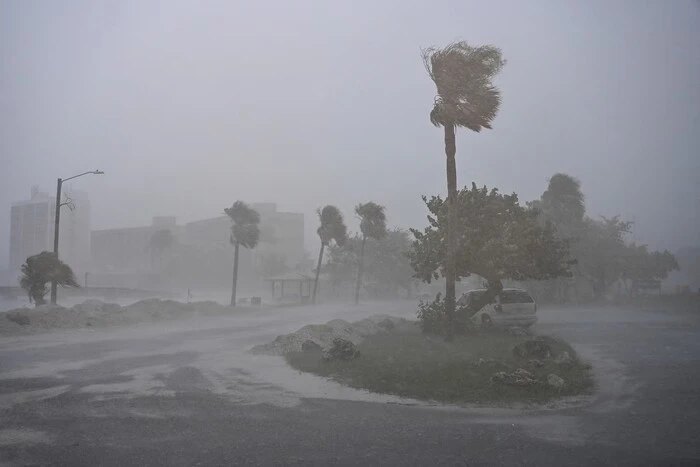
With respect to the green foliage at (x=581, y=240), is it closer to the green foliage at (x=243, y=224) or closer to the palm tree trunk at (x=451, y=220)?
the green foliage at (x=243, y=224)

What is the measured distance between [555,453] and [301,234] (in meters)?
131

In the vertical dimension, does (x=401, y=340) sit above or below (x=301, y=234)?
below

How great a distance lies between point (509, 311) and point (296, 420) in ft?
46.7

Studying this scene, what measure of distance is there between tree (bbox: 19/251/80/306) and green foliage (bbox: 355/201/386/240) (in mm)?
30626

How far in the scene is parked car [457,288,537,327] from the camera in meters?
21.2

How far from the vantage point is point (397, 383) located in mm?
11336

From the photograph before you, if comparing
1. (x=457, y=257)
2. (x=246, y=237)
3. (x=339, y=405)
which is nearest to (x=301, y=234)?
(x=246, y=237)

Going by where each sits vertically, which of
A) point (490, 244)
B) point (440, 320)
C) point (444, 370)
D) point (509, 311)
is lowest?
point (444, 370)

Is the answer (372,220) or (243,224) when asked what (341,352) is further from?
(372,220)

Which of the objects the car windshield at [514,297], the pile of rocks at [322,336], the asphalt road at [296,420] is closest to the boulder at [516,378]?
the asphalt road at [296,420]

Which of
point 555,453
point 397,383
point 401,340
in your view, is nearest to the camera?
point 555,453

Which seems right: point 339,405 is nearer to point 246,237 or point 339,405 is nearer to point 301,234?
point 246,237

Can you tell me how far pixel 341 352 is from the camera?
1420 centimetres

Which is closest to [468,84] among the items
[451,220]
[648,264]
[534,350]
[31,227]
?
[451,220]
